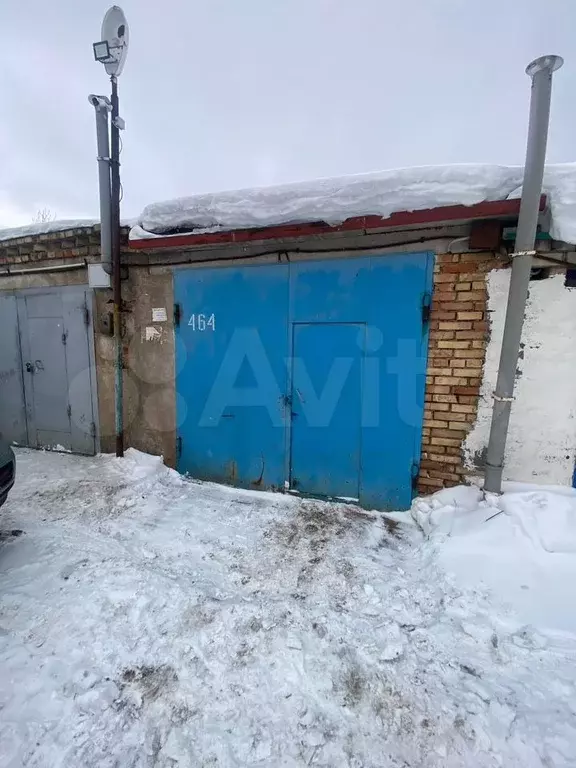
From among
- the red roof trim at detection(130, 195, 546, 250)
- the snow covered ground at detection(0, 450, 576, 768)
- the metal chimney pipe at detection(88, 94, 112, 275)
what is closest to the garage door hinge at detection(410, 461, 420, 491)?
the snow covered ground at detection(0, 450, 576, 768)

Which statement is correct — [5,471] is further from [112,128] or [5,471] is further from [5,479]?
[112,128]

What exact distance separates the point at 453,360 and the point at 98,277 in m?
4.10

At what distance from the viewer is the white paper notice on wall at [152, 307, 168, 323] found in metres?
4.12

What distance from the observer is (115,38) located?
4023mm

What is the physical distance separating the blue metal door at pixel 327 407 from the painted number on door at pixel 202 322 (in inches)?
38.6

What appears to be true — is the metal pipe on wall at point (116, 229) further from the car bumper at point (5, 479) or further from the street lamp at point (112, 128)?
the car bumper at point (5, 479)

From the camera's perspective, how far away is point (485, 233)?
283 centimetres

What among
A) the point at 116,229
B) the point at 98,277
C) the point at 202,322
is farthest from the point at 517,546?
the point at 98,277

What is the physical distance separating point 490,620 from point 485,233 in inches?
108

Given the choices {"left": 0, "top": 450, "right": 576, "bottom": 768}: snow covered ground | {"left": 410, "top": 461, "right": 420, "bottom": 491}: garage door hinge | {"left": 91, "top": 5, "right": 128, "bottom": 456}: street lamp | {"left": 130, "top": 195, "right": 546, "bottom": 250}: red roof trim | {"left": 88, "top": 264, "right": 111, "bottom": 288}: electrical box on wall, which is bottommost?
{"left": 0, "top": 450, "right": 576, "bottom": 768}: snow covered ground

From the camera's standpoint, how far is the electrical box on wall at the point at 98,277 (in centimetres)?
427

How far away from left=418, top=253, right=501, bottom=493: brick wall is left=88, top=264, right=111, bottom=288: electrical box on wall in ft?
12.1

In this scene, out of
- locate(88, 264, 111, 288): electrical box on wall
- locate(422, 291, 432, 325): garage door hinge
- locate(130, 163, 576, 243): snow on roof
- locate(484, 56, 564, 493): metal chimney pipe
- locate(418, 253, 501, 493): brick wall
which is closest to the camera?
locate(484, 56, 564, 493): metal chimney pipe

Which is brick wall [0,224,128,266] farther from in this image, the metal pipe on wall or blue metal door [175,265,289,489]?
blue metal door [175,265,289,489]
